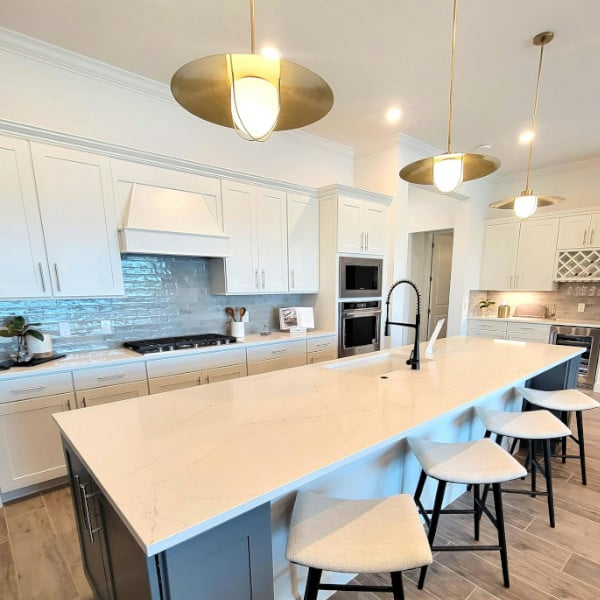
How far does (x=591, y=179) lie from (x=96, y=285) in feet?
20.1

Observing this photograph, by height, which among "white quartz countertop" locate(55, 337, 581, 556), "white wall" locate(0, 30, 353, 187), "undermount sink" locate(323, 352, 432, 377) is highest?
"white wall" locate(0, 30, 353, 187)

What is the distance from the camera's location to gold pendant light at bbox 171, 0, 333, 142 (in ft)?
3.18

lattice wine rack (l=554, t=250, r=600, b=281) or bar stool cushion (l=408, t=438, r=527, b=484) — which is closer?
bar stool cushion (l=408, t=438, r=527, b=484)

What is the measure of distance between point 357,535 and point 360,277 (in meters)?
2.92

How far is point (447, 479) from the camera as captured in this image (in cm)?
129

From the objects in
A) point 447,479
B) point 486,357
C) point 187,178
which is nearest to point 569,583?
point 447,479

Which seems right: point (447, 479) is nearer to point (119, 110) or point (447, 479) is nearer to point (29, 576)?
point (29, 576)

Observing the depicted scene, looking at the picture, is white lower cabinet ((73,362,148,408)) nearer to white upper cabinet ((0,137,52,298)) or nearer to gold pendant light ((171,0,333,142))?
white upper cabinet ((0,137,52,298))

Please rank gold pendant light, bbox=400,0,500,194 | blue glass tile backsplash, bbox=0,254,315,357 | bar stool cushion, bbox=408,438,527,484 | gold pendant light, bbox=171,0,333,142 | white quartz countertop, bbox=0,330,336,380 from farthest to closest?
blue glass tile backsplash, bbox=0,254,315,357 < white quartz countertop, bbox=0,330,336,380 < gold pendant light, bbox=400,0,500,194 < bar stool cushion, bbox=408,438,527,484 < gold pendant light, bbox=171,0,333,142

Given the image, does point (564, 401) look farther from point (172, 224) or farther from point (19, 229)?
point (19, 229)

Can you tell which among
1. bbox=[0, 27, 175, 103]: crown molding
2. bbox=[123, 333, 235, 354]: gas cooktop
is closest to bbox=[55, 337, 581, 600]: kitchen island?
bbox=[123, 333, 235, 354]: gas cooktop

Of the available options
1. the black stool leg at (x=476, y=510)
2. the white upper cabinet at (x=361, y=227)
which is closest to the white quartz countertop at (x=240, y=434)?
the black stool leg at (x=476, y=510)

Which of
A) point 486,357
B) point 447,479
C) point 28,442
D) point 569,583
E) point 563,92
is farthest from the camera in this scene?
point 563,92

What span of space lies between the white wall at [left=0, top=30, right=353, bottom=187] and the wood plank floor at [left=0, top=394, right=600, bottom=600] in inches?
101
